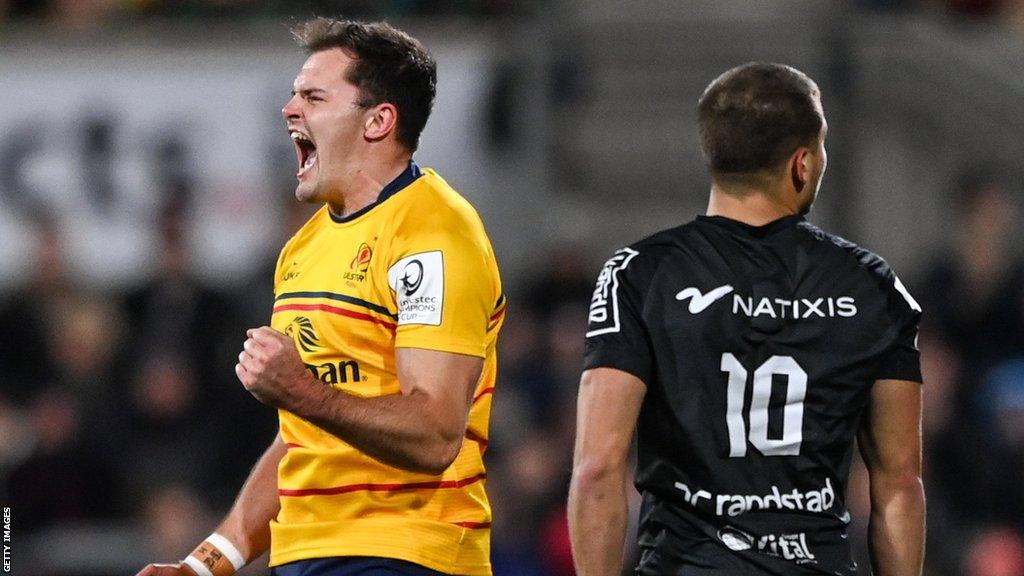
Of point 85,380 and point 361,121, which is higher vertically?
point 361,121

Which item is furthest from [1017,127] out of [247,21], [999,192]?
[247,21]

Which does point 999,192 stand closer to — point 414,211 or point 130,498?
point 130,498

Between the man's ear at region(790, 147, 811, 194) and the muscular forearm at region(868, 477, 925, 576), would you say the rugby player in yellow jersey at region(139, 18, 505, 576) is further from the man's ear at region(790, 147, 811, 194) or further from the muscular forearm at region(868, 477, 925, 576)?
the muscular forearm at region(868, 477, 925, 576)

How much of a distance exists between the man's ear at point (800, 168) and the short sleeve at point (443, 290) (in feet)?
2.50

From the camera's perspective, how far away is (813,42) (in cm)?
1109

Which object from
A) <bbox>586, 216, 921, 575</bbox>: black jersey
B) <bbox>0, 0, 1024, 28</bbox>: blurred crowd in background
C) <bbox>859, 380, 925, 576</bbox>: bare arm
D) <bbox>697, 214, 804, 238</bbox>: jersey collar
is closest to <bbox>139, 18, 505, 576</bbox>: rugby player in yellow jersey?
<bbox>586, 216, 921, 575</bbox>: black jersey

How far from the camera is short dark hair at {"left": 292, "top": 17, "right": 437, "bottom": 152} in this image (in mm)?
4055

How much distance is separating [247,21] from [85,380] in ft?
9.23

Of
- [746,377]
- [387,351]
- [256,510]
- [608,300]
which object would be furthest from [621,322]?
[256,510]

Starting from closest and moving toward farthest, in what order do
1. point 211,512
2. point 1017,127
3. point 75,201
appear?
point 211,512
point 75,201
point 1017,127

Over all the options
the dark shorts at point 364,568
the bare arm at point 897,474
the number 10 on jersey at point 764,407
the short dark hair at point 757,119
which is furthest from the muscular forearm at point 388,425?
the bare arm at point 897,474

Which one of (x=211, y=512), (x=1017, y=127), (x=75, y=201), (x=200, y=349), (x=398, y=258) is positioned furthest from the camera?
(x=1017, y=127)

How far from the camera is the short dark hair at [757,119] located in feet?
12.9

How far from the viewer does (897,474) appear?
3.98 metres
